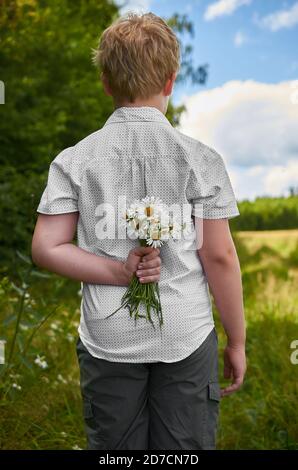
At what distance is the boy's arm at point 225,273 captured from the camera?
81.1 inches

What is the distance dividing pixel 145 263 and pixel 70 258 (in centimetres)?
24

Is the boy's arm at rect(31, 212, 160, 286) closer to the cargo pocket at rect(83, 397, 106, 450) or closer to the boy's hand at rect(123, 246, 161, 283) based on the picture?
the boy's hand at rect(123, 246, 161, 283)

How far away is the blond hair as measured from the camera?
2.00 meters

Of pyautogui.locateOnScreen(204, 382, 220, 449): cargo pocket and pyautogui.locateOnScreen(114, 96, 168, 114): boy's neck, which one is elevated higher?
pyautogui.locateOnScreen(114, 96, 168, 114): boy's neck

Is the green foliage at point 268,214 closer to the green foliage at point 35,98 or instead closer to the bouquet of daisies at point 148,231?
the green foliage at point 35,98

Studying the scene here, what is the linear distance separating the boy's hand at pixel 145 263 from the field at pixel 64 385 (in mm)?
1055

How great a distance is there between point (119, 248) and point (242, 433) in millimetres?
2249

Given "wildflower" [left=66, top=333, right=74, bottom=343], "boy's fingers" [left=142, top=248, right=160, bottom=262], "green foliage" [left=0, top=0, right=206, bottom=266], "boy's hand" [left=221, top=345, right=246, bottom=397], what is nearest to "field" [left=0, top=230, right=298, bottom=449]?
"wildflower" [left=66, top=333, right=74, bottom=343]

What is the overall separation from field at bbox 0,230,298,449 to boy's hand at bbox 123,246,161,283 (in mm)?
1055

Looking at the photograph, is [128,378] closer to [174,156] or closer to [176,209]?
[176,209]

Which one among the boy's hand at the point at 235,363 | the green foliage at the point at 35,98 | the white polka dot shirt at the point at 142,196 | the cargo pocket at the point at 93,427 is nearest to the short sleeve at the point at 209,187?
the white polka dot shirt at the point at 142,196

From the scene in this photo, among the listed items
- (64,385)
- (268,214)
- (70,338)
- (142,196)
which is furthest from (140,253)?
(268,214)
